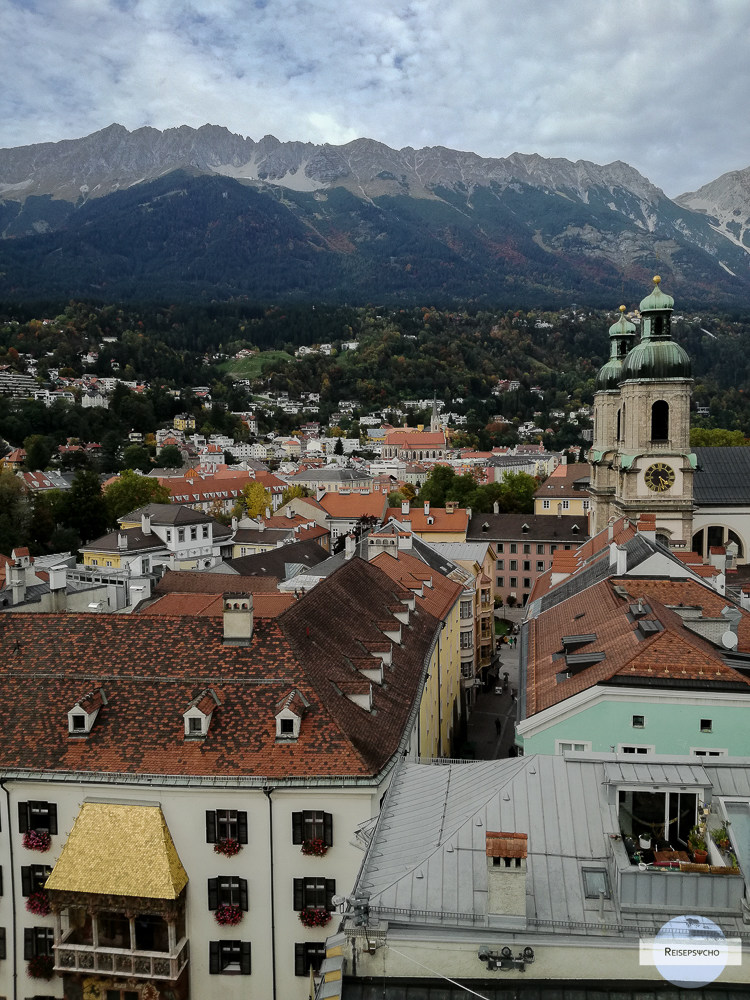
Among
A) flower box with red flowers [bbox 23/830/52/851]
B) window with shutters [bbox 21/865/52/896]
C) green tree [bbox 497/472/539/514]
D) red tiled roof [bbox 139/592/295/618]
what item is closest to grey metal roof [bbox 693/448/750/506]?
red tiled roof [bbox 139/592/295/618]

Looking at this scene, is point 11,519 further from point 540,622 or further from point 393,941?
point 393,941

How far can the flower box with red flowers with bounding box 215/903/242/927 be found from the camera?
2078 centimetres

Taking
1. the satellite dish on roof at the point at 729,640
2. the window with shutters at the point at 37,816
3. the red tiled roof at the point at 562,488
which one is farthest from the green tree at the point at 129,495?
the satellite dish on roof at the point at 729,640

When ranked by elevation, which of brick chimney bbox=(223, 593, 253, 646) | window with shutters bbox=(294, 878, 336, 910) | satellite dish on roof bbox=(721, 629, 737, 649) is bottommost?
window with shutters bbox=(294, 878, 336, 910)

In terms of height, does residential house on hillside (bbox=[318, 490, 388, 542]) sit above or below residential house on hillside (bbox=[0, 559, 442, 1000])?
above

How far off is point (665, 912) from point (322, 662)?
48.5 feet

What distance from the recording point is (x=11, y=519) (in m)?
92.4

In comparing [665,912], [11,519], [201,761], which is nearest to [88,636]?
[201,761]

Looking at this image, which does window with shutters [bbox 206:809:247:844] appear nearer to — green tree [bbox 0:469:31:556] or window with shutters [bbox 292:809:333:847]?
window with shutters [bbox 292:809:333:847]

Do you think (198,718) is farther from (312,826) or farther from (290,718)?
(312,826)

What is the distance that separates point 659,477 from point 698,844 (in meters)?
43.1

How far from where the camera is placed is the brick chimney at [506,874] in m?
11.9

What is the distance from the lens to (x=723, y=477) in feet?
199

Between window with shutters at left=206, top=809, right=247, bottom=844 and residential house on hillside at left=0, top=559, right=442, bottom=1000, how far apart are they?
35 millimetres
